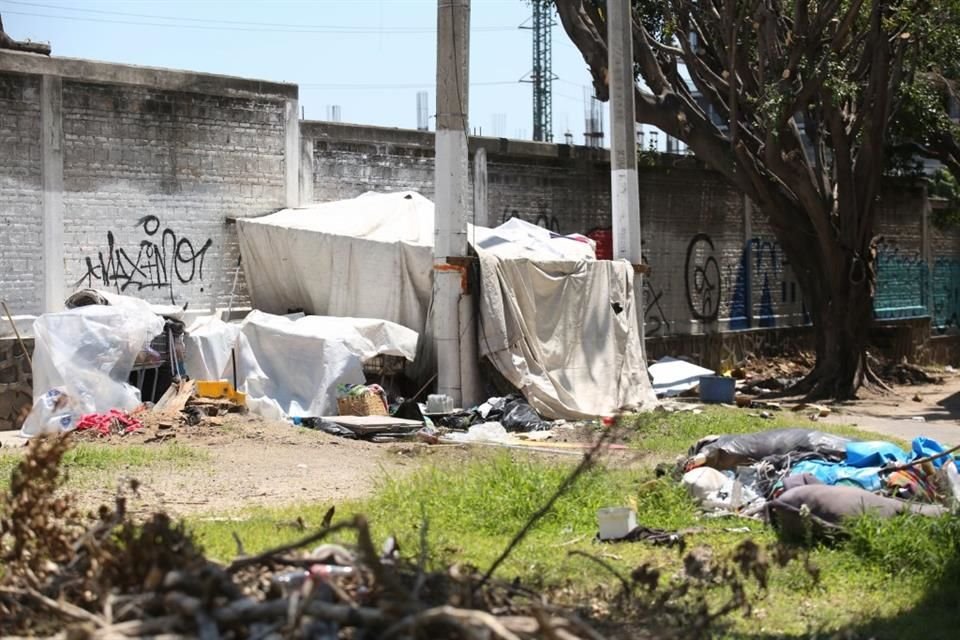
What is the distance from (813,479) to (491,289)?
21.4 feet

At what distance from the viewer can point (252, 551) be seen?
263 inches

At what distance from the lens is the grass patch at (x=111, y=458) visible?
383 inches

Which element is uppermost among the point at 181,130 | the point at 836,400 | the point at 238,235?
the point at 181,130

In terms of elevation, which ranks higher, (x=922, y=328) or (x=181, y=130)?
(x=181, y=130)

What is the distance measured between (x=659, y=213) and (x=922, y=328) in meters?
9.16

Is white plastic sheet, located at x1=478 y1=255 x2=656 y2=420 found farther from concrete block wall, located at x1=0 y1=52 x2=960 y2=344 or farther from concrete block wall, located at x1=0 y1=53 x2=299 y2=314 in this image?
concrete block wall, located at x1=0 y1=53 x2=299 y2=314

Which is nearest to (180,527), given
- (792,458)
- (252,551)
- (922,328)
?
(252,551)

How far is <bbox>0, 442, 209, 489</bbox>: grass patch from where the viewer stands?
9.72 meters

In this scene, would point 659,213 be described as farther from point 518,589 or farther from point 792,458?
point 518,589

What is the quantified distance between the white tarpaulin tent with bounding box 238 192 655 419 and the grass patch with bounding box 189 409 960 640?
4787 millimetres

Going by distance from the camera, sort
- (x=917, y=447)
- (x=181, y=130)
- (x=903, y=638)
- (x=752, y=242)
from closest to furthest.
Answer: (x=903, y=638) < (x=917, y=447) < (x=181, y=130) < (x=752, y=242)

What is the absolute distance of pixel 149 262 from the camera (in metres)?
14.7

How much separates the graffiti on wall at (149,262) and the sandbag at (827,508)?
9.10m

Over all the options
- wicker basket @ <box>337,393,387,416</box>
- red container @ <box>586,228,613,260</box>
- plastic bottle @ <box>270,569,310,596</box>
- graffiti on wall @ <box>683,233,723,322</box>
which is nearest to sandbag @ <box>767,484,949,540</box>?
plastic bottle @ <box>270,569,310,596</box>
